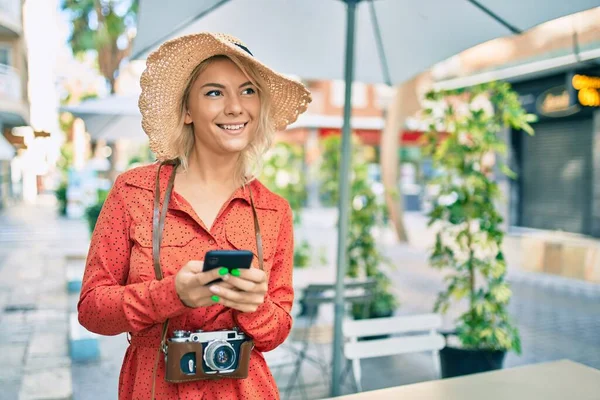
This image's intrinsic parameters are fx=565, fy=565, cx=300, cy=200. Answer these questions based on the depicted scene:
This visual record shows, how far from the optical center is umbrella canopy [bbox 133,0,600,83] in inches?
106

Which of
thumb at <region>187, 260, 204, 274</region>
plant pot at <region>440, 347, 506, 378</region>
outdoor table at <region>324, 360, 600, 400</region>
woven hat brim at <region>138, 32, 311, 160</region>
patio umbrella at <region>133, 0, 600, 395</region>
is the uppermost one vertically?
patio umbrella at <region>133, 0, 600, 395</region>

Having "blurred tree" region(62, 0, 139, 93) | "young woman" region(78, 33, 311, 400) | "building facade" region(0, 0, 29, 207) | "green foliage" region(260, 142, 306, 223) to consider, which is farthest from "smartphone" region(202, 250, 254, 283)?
"blurred tree" region(62, 0, 139, 93)

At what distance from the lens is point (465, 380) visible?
2090mm

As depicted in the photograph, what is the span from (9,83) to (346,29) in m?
9.87

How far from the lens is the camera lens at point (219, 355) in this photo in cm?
137

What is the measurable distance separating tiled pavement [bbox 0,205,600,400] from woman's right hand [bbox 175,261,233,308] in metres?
3.07

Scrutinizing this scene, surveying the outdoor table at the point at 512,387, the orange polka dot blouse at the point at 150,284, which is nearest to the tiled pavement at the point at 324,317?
the outdoor table at the point at 512,387

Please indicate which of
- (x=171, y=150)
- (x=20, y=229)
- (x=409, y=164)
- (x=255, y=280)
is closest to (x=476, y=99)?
(x=171, y=150)

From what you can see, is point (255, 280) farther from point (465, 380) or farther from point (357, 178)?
point (357, 178)

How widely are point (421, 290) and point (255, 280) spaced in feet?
24.0

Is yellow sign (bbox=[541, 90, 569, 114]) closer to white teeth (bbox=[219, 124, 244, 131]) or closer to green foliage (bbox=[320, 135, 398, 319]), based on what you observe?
green foliage (bbox=[320, 135, 398, 319])

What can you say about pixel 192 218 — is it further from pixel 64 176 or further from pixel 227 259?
pixel 64 176

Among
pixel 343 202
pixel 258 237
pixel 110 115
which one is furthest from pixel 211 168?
pixel 110 115

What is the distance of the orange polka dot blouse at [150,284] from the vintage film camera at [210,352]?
0.16 ft
